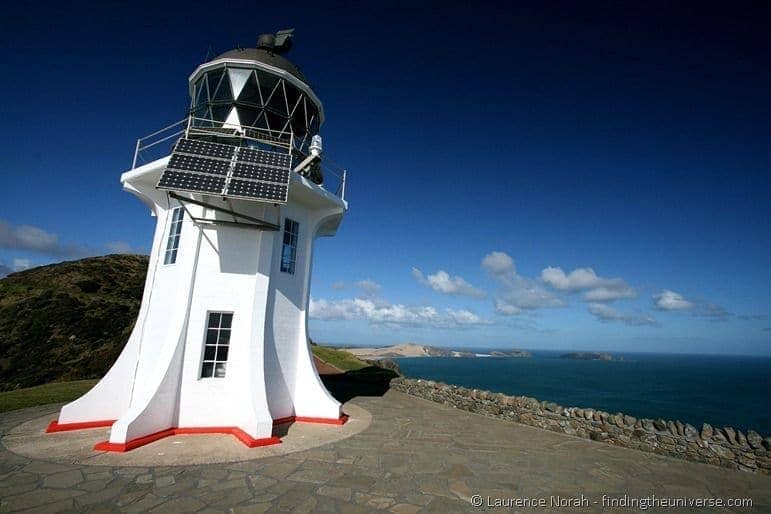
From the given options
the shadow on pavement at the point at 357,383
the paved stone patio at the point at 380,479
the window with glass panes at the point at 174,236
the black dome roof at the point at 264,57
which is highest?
the black dome roof at the point at 264,57

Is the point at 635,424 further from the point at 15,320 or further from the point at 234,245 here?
the point at 15,320

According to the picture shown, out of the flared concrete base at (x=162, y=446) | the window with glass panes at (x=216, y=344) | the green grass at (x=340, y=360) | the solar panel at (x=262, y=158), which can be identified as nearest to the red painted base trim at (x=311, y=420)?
the flared concrete base at (x=162, y=446)

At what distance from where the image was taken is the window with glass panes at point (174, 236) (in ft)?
31.8

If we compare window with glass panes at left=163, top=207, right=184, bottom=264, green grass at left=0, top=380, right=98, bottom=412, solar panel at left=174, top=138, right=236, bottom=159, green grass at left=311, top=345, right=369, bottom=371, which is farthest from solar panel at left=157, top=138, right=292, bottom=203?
green grass at left=311, top=345, right=369, bottom=371

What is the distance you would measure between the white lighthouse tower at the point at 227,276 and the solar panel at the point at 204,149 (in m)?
0.04

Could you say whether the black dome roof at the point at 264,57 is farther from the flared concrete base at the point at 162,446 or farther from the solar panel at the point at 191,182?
the flared concrete base at the point at 162,446

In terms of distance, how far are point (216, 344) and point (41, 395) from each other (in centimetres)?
787

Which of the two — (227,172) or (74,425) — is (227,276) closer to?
(227,172)

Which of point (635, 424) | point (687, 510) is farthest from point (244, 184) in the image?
point (635, 424)

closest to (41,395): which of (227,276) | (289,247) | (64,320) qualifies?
(227,276)

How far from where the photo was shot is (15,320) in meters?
20.7

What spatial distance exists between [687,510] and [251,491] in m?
7.35

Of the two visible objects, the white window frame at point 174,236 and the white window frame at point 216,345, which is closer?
the white window frame at point 216,345

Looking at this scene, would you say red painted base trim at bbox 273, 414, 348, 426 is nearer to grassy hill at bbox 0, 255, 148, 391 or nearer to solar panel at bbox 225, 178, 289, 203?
solar panel at bbox 225, 178, 289, 203
